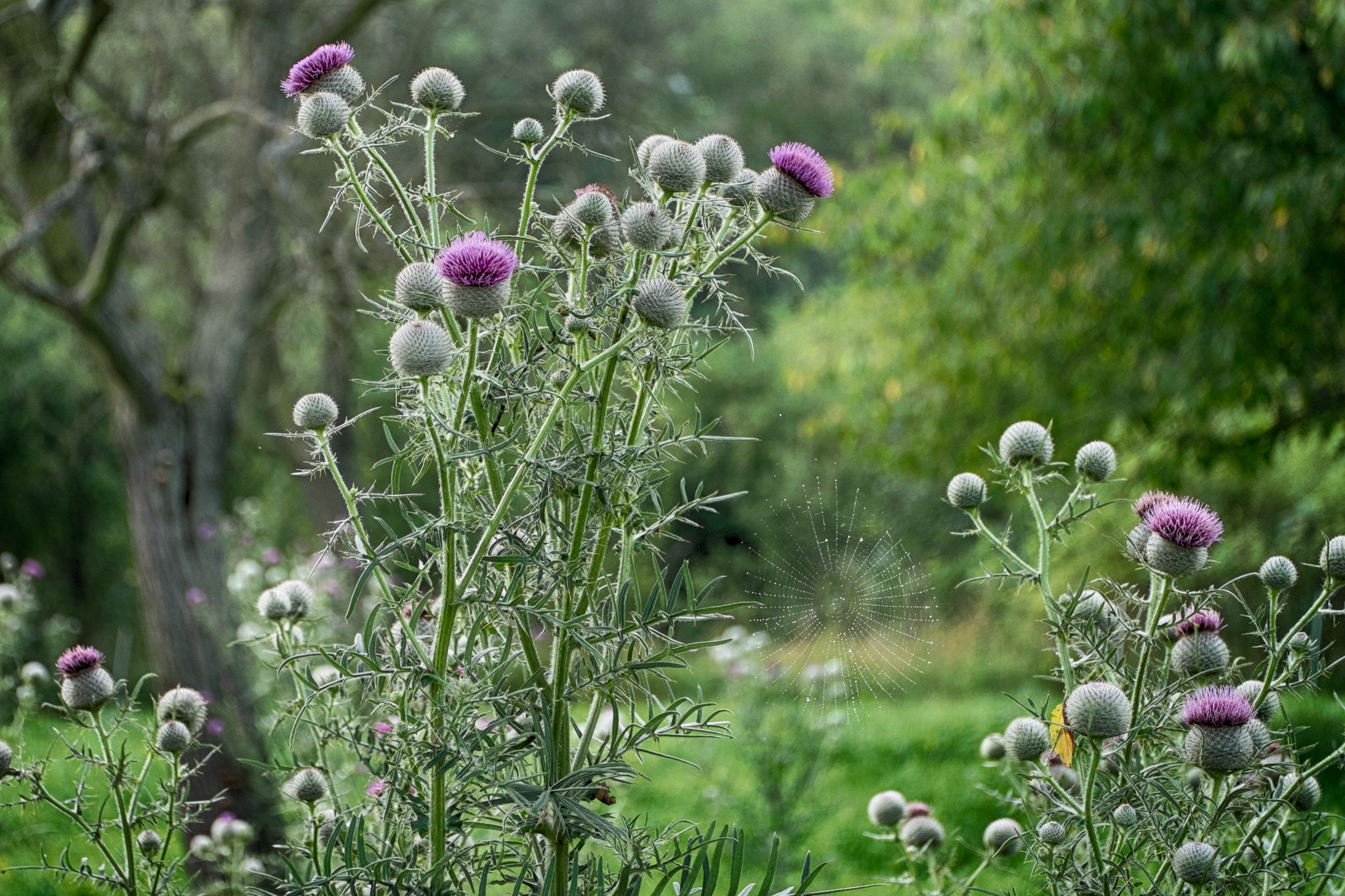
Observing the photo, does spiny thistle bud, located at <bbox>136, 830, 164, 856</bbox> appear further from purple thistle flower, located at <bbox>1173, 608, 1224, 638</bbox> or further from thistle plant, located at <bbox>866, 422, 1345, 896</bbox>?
purple thistle flower, located at <bbox>1173, 608, 1224, 638</bbox>

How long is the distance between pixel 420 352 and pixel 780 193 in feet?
1.64

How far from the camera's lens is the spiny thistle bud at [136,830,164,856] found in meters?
1.78

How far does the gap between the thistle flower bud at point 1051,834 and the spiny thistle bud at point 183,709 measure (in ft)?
4.02

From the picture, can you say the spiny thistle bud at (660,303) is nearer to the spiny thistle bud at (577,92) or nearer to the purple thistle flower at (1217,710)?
the spiny thistle bud at (577,92)

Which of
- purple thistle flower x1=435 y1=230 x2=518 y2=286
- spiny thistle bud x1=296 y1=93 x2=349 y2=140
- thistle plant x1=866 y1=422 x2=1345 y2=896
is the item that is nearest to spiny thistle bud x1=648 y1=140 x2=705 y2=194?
purple thistle flower x1=435 y1=230 x2=518 y2=286

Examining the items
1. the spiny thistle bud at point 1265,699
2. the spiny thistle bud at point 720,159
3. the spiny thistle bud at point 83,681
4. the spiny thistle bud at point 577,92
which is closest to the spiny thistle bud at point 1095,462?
the spiny thistle bud at point 1265,699

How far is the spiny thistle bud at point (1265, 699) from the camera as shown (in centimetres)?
157

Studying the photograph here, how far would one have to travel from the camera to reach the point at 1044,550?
1.61 metres

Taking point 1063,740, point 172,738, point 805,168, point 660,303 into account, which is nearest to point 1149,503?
point 1063,740

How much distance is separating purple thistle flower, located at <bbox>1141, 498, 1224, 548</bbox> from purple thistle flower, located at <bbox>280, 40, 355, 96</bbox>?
123 cm

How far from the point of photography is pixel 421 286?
4.34ft

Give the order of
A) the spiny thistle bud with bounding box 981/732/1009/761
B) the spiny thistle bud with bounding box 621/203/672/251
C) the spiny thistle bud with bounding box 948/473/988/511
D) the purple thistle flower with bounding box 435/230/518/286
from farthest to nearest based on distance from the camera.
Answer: the spiny thistle bud with bounding box 981/732/1009/761 < the spiny thistle bud with bounding box 948/473/988/511 < the spiny thistle bud with bounding box 621/203/672/251 < the purple thistle flower with bounding box 435/230/518/286

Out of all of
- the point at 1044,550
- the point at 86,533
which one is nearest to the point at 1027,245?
the point at 1044,550

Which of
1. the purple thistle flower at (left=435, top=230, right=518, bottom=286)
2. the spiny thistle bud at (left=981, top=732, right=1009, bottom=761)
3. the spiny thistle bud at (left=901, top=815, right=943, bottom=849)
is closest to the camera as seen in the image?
the purple thistle flower at (left=435, top=230, right=518, bottom=286)
